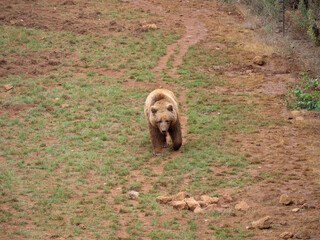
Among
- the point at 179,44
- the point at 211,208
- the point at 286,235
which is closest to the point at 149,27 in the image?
the point at 179,44

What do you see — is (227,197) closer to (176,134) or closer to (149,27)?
(176,134)

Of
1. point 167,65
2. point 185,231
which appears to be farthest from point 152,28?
point 185,231

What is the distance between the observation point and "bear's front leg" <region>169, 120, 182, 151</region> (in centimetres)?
1147

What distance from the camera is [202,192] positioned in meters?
9.45

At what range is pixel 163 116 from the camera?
432 inches

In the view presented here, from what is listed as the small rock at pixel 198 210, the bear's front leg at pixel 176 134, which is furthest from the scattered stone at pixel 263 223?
the bear's front leg at pixel 176 134

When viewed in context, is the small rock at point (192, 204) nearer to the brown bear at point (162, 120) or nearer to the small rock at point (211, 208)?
the small rock at point (211, 208)

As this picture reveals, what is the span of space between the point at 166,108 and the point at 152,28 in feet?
41.1

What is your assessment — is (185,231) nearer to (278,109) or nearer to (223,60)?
(278,109)

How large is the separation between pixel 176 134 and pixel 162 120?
0.72 metres

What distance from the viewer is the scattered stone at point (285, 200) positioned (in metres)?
8.46

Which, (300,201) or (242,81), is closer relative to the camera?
(300,201)

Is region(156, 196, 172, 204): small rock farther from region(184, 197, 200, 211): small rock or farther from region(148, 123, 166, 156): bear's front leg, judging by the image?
region(148, 123, 166, 156): bear's front leg

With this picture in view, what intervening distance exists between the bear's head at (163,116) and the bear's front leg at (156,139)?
241 mm
